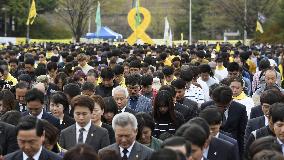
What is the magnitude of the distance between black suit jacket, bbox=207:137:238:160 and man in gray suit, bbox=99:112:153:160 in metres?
0.77

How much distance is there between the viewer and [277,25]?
61562mm

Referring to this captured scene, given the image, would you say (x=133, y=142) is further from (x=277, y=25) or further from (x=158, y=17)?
(x=158, y=17)

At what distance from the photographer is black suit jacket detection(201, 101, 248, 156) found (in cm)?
950

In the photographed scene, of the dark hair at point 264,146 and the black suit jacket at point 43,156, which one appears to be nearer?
the dark hair at point 264,146

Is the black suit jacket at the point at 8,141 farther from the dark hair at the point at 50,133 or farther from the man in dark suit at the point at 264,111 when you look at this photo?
the man in dark suit at the point at 264,111

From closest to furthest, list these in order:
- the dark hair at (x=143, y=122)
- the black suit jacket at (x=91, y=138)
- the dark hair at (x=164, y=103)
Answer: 1. the dark hair at (x=143, y=122)
2. the black suit jacket at (x=91, y=138)
3. the dark hair at (x=164, y=103)

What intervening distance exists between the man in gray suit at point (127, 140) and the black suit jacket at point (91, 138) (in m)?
1.01

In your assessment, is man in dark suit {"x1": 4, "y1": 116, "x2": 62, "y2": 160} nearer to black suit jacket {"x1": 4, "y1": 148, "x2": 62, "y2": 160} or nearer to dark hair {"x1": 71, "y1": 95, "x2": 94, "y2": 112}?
black suit jacket {"x1": 4, "y1": 148, "x2": 62, "y2": 160}

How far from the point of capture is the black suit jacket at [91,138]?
25.5 ft

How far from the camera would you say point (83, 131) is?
309 inches

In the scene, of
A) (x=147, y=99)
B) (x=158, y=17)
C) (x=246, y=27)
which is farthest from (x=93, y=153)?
(x=158, y=17)

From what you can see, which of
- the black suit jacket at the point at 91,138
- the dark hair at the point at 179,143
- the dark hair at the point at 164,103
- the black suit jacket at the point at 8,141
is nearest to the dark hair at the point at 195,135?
the dark hair at the point at 179,143

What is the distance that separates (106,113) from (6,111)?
1407 mm

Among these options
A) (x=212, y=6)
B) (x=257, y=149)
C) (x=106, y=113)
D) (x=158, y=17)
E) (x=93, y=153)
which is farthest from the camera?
(x=158, y=17)
